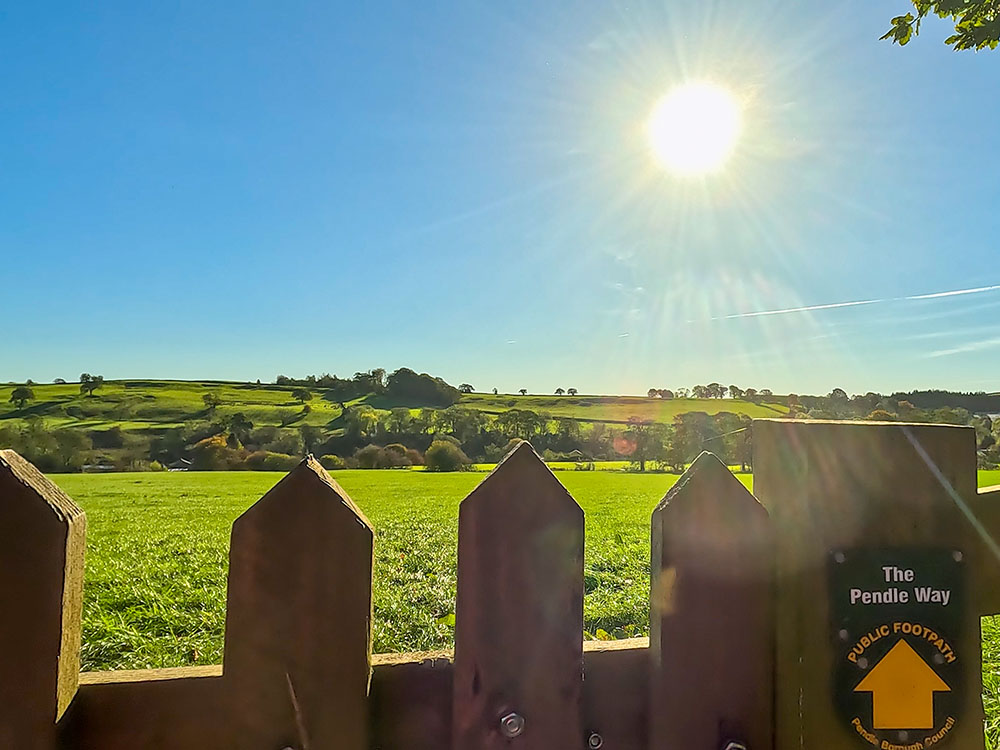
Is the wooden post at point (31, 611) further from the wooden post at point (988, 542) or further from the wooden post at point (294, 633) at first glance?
the wooden post at point (988, 542)

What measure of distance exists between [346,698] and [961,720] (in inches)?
42.3

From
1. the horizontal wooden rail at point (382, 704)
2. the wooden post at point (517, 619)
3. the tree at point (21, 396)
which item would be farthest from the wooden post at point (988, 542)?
the tree at point (21, 396)

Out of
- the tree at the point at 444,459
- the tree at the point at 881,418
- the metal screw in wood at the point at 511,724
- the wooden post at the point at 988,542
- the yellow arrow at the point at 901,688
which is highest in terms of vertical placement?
the tree at the point at 881,418

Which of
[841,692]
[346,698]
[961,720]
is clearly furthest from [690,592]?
[346,698]

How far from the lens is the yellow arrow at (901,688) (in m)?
1.02

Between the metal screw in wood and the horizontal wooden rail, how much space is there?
0.11 meters

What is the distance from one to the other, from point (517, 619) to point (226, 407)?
5055 cm

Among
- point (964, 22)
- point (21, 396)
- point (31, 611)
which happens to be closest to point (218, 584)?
point (31, 611)

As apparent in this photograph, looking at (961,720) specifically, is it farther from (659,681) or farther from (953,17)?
(953,17)

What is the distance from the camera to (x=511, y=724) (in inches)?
39.9

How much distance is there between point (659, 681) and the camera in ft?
3.51

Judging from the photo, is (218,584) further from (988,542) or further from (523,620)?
(988,542)

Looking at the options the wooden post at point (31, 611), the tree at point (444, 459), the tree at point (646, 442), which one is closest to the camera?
the wooden post at point (31, 611)

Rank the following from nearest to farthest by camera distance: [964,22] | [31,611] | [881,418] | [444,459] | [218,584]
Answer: [31,611]
[881,418]
[964,22]
[218,584]
[444,459]
